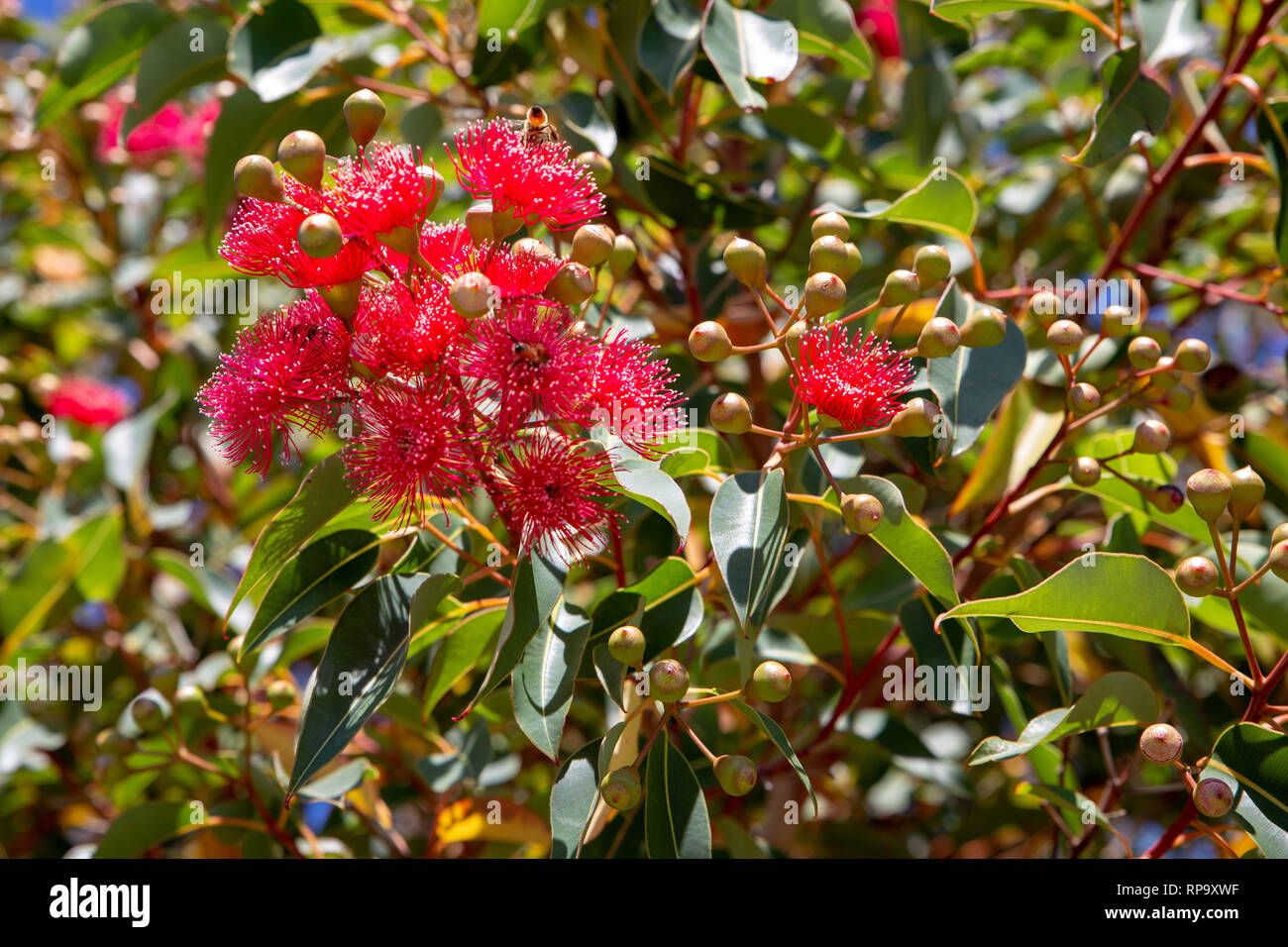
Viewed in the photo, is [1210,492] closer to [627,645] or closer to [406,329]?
[627,645]

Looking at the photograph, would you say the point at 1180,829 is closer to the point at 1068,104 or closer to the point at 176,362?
the point at 1068,104

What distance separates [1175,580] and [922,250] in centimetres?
52

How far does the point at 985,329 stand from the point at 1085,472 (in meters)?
0.33

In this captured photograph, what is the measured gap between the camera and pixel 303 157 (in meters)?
1.18

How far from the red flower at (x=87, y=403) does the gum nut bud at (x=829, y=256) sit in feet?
8.81

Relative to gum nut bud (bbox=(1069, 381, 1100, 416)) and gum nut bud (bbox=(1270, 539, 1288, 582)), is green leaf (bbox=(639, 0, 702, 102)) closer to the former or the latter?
gum nut bud (bbox=(1069, 381, 1100, 416))

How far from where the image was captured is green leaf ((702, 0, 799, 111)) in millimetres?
1510

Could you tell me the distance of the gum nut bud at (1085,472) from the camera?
144cm

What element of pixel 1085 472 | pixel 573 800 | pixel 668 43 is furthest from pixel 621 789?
pixel 668 43

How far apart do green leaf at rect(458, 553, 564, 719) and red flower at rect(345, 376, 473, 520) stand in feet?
0.44

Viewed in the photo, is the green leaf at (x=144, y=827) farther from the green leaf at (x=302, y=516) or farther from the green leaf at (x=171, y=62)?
the green leaf at (x=171, y=62)

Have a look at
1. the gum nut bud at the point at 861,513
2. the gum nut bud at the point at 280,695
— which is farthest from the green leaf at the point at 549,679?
the gum nut bud at the point at 280,695

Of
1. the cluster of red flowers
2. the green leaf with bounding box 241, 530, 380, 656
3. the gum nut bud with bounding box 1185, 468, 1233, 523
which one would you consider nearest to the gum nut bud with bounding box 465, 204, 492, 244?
A: the cluster of red flowers

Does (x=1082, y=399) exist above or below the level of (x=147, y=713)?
above
